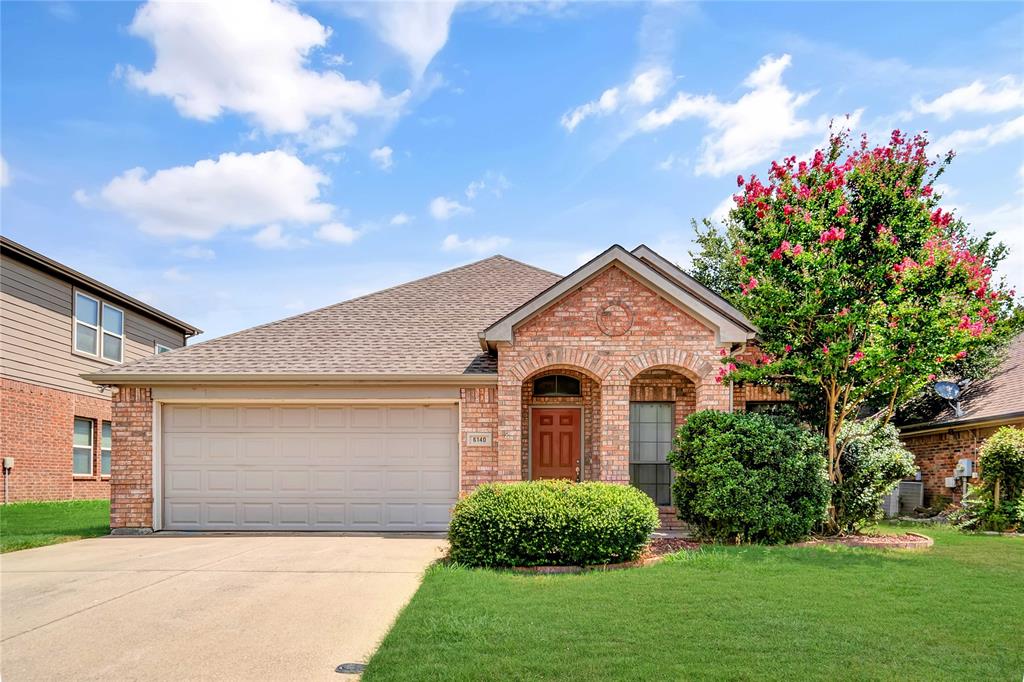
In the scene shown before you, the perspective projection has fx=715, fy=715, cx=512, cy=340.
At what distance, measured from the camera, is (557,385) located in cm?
1390

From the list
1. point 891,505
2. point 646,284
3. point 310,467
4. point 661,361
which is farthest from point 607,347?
point 891,505

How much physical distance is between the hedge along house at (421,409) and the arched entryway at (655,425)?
0.03 m

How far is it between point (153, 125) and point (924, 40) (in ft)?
42.3

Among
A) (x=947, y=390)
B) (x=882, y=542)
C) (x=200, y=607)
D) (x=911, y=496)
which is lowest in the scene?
(x=911, y=496)

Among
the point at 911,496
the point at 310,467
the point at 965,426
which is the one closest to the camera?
the point at 310,467

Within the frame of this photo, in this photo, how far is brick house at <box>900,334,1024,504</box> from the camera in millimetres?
14875

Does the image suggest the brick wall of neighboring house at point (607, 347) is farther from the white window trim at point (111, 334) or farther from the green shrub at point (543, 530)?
the white window trim at point (111, 334)

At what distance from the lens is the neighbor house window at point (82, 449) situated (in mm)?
19328

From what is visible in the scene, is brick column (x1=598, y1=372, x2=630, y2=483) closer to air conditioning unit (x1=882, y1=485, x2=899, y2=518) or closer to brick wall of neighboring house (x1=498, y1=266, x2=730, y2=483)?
brick wall of neighboring house (x1=498, y1=266, x2=730, y2=483)

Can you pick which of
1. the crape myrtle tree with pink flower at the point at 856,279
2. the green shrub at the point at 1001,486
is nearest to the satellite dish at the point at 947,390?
the green shrub at the point at 1001,486

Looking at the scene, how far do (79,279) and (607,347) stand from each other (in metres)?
14.8

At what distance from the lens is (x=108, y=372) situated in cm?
1277

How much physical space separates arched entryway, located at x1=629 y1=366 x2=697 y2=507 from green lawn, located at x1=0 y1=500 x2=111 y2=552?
32.5 ft

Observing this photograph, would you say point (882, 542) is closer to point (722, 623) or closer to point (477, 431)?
point (722, 623)
